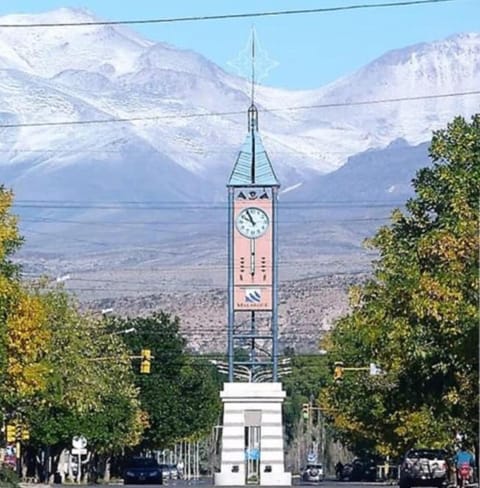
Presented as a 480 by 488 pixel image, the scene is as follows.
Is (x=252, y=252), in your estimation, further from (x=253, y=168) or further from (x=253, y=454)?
(x=253, y=454)

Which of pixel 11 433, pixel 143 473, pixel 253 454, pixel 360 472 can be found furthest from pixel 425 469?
pixel 360 472

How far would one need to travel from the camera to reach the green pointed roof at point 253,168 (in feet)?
353

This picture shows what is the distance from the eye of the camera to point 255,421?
10469 centimetres

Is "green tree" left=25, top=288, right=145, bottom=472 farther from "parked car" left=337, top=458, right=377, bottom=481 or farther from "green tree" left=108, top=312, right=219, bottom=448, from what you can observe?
"parked car" left=337, top=458, right=377, bottom=481

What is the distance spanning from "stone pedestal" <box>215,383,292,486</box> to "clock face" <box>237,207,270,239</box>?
8.31 m

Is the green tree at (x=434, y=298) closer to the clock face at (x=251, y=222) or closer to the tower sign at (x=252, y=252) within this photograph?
the tower sign at (x=252, y=252)

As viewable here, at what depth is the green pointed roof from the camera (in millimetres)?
107625

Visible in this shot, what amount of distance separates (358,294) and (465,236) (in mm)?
16407

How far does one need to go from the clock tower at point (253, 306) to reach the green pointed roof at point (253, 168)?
0.05 m

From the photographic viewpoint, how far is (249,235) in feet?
350

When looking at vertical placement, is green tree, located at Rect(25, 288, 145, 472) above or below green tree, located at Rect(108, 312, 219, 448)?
below

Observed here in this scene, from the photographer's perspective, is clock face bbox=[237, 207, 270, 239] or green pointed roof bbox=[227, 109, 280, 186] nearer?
clock face bbox=[237, 207, 270, 239]

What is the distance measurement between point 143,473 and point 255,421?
6.56 metres

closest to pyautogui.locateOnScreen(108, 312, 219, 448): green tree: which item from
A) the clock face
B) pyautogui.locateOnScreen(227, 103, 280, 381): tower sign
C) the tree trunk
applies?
the tree trunk
